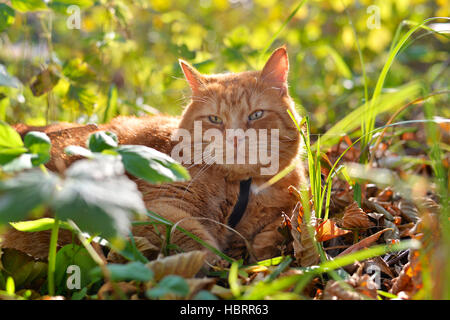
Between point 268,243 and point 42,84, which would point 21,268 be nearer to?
point 268,243

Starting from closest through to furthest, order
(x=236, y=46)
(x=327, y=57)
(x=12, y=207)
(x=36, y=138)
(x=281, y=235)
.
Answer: (x=12, y=207) → (x=36, y=138) → (x=281, y=235) → (x=236, y=46) → (x=327, y=57)

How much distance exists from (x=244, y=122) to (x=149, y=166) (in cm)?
89

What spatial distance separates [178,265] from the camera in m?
1.03

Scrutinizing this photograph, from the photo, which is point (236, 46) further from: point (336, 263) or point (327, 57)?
point (336, 263)

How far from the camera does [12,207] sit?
0.69 metres

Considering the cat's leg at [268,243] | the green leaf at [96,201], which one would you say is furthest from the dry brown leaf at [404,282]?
the green leaf at [96,201]

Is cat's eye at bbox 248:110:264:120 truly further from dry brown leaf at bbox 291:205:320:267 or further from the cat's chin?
dry brown leaf at bbox 291:205:320:267

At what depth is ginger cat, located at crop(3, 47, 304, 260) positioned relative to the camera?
155cm

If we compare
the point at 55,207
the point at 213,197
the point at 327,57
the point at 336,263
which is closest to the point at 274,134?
the point at 213,197

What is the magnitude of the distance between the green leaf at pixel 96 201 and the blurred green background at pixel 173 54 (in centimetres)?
99

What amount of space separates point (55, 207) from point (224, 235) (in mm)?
934

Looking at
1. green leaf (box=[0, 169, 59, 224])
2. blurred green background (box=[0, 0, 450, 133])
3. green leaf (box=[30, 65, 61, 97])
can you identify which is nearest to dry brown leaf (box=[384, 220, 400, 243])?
blurred green background (box=[0, 0, 450, 133])

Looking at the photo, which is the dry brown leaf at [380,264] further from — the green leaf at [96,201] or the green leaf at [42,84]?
the green leaf at [42,84]
